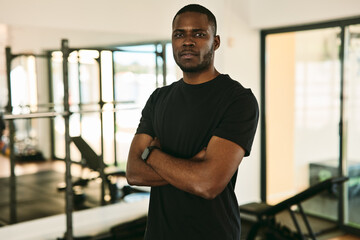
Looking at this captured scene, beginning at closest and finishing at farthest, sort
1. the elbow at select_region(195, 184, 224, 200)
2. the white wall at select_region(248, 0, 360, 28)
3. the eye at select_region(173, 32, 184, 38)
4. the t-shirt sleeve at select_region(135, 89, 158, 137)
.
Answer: the elbow at select_region(195, 184, 224, 200) < the eye at select_region(173, 32, 184, 38) < the t-shirt sleeve at select_region(135, 89, 158, 137) < the white wall at select_region(248, 0, 360, 28)

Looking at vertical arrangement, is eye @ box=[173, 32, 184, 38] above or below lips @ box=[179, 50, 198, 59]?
above

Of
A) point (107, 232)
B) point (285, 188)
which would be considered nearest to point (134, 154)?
point (107, 232)

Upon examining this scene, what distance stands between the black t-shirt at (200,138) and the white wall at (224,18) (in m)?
2.15

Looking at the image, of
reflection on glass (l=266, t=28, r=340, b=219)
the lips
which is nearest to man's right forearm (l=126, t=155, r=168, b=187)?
the lips

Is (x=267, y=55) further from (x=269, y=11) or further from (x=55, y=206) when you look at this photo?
(x=55, y=206)

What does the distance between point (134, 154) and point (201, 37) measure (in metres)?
0.51

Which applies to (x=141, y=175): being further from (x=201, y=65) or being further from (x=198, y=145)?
(x=201, y=65)

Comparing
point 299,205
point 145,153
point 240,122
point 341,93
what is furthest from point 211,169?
point 341,93

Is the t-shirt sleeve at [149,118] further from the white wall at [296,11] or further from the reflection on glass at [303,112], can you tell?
the reflection on glass at [303,112]

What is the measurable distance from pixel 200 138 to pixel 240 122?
5.9 inches

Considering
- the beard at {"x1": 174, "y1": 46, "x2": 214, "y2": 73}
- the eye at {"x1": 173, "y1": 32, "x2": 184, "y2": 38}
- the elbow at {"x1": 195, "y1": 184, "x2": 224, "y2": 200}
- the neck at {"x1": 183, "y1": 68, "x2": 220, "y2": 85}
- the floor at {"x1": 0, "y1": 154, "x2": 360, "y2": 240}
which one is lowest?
the floor at {"x1": 0, "y1": 154, "x2": 360, "y2": 240}

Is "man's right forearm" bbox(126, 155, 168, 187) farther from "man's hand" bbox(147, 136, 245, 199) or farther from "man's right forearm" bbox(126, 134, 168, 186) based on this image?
"man's hand" bbox(147, 136, 245, 199)

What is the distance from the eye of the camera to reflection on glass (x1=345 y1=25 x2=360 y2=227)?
3.90 metres

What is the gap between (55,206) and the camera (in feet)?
15.6
